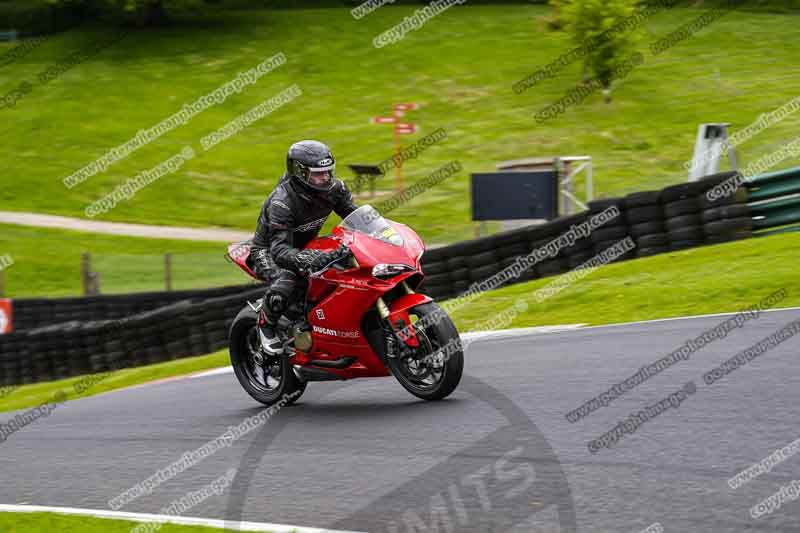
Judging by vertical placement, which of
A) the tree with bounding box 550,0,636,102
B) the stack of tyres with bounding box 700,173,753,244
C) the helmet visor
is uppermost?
the helmet visor

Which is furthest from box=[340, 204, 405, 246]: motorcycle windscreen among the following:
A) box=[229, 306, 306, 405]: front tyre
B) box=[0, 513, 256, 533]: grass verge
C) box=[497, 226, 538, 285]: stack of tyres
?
box=[497, 226, 538, 285]: stack of tyres

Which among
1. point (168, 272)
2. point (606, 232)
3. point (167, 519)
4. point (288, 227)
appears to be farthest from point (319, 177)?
point (168, 272)

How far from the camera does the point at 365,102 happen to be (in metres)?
45.8

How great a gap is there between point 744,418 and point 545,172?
12.7 m

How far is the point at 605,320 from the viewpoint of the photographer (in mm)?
11102

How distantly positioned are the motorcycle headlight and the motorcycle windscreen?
0.73 ft

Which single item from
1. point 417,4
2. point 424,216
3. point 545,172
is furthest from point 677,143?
point 417,4

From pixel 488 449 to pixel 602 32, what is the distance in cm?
3557

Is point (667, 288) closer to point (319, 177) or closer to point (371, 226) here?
point (371, 226)

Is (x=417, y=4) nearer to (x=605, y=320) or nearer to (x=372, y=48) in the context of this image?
(x=372, y=48)

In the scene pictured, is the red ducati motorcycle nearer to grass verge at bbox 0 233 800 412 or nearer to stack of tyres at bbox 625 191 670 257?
grass verge at bbox 0 233 800 412

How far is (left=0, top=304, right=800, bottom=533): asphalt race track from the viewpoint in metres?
5.16

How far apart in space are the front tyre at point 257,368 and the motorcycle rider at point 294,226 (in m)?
0.35

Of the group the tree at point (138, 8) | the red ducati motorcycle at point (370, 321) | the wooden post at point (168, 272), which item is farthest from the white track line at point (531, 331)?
the tree at point (138, 8)
